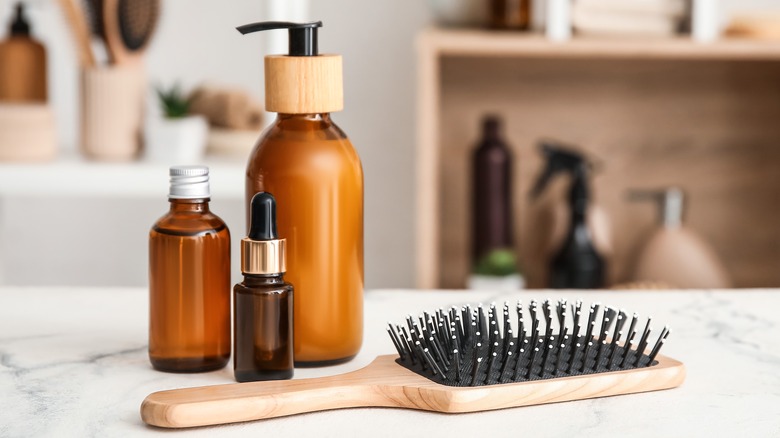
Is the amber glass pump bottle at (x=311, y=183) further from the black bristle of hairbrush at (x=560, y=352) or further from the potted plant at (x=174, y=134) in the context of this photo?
the potted plant at (x=174, y=134)

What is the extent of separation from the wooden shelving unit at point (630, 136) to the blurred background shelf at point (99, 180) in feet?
1.55

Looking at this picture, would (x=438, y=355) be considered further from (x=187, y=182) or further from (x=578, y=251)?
(x=578, y=251)

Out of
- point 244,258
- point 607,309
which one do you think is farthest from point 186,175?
point 607,309

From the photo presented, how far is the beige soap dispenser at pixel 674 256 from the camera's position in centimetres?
174

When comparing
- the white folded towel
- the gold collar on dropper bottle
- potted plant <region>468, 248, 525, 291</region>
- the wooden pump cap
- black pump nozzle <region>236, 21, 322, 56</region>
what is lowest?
potted plant <region>468, 248, 525, 291</region>

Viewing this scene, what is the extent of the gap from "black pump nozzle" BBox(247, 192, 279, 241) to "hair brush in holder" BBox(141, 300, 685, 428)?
0.28ft

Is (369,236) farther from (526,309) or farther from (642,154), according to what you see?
(526,309)

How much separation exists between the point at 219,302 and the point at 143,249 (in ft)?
4.59

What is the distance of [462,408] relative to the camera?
21.6 inches

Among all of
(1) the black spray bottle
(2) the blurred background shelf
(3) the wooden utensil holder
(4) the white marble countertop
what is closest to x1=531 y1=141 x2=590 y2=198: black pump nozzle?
(1) the black spray bottle

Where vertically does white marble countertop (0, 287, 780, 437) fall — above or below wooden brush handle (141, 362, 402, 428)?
below

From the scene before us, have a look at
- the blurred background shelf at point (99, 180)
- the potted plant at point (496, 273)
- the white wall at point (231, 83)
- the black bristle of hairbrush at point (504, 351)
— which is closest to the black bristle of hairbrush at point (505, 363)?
the black bristle of hairbrush at point (504, 351)

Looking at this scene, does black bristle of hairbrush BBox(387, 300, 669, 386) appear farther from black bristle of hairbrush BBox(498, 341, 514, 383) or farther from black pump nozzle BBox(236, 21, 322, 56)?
black pump nozzle BBox(236, 21, 322, 56)

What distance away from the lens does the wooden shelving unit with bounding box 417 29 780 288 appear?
6.05ft
